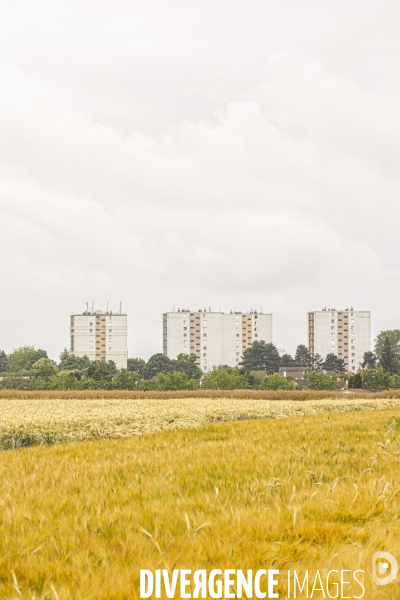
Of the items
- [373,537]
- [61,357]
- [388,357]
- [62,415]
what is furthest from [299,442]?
[61,357]

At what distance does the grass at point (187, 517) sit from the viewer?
356cm

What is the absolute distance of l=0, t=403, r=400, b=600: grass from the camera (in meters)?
3.56

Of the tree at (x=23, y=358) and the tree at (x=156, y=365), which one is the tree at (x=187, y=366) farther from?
the tree at (x=23, y=358)

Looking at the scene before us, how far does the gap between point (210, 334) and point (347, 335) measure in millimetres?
47968

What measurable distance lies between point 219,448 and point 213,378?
194ft

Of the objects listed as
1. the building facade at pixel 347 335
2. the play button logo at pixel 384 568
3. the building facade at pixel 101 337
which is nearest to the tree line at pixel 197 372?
the building facade at pixel 101 337

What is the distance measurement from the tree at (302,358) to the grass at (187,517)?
148 m

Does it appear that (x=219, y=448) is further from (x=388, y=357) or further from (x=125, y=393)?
(x=388, y=357)

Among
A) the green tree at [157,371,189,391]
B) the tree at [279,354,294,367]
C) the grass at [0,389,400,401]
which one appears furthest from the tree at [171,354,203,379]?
the grass at [0,389,400,401]

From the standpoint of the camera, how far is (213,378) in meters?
67.8

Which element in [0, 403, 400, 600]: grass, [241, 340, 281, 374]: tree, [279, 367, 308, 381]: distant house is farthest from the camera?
[241, 340, 281, 374]: tree

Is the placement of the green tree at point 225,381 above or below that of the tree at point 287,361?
above

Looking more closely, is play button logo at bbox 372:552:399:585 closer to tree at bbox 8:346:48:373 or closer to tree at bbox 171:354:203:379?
tree at bbox 171:354:203:379

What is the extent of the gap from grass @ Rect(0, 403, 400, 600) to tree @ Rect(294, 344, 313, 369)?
148m
